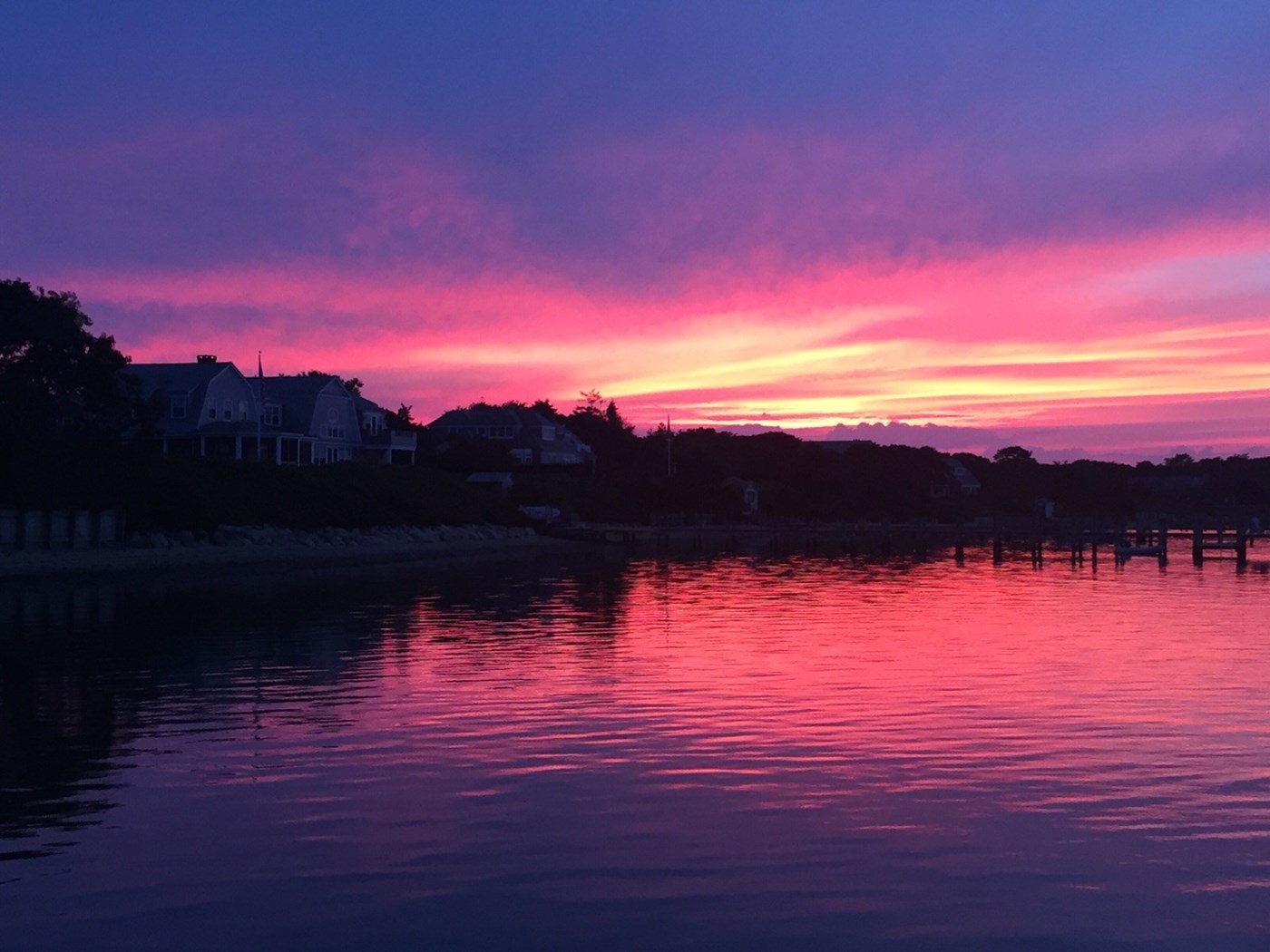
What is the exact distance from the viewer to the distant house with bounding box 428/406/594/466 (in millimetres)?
132375

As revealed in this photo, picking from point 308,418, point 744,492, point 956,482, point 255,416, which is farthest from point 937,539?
point 255,416

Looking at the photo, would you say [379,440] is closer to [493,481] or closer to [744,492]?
[493,481]

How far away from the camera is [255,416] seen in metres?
96.1

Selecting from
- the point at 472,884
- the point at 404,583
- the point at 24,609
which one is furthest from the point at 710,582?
the point at 472,884

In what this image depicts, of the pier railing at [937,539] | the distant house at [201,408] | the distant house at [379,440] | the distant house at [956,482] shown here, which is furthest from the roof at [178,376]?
the distant house at [956,482]

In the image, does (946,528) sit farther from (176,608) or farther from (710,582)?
(176,608)

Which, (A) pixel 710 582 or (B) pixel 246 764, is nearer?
(B) pixel 246 764

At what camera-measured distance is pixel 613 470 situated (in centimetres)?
14138

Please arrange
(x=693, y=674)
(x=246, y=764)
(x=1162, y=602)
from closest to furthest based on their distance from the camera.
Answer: (x=246, y=764), (x=693, y=674), (x=1162, y=602)

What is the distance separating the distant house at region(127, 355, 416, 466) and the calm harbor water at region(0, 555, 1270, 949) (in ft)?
196

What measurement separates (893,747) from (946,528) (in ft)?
412

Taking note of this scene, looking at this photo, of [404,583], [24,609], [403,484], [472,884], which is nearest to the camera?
[472,884]

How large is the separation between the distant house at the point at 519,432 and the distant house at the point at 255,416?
23.8 metres

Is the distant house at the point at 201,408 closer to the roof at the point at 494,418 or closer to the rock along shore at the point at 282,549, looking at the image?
the rock along shore at the point at 282,549
